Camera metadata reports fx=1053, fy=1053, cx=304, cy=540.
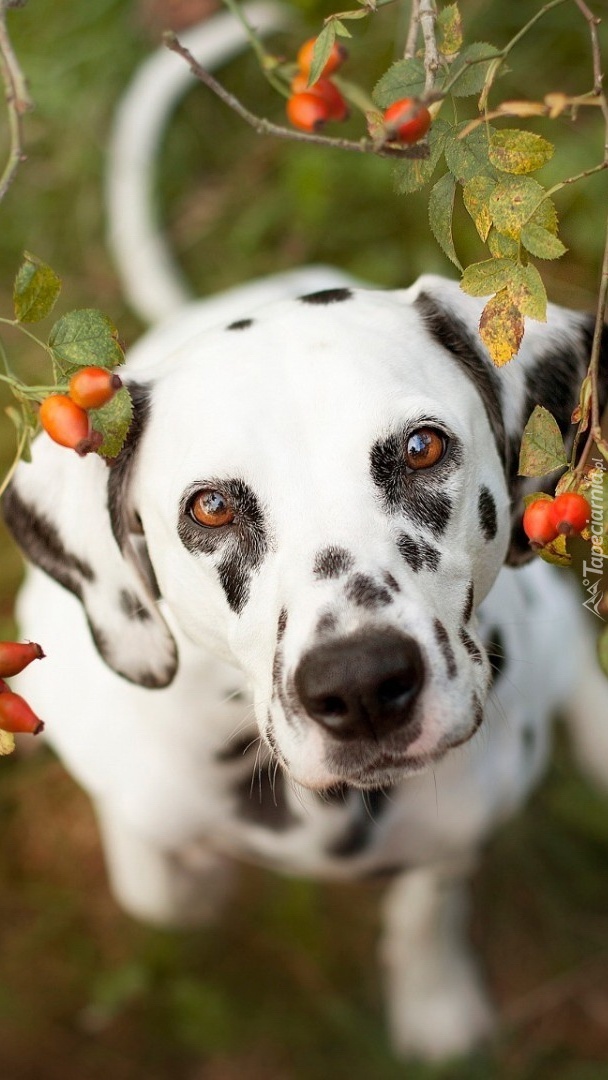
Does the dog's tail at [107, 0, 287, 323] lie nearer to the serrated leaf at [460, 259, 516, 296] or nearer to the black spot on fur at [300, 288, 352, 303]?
the black spot on fur at [300, 288, 352, 303]

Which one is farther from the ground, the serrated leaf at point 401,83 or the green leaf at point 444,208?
the serrated leaf at point 401,83

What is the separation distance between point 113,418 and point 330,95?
2.33 ft

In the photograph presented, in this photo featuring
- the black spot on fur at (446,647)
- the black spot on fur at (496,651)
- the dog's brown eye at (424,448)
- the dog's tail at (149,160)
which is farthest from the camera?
the dog's tail at (149,160)

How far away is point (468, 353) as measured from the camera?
1968 mm

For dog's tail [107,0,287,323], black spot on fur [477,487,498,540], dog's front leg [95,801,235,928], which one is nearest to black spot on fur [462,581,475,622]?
black spot on fur [477,487,498,540]

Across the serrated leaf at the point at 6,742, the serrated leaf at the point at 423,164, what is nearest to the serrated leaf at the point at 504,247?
the serrated leaf at the point at 423,164

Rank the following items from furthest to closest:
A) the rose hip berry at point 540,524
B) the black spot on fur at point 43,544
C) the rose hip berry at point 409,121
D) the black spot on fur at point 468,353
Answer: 1. the black spot on fur at point 43,544
2. the black spot on fur at point 468,353
3. the rose hip berry at point 540,524
4. the rose hip berry at point 409,121

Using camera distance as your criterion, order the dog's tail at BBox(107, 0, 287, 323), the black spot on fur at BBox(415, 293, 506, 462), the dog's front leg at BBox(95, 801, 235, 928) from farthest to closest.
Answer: the dog's tail at BBox(107, 0, 287, 323)
the dog's front leg at BBox(95, 801, 235, 928)
the black spot on fur at BBox(415, 293, 506, 462)

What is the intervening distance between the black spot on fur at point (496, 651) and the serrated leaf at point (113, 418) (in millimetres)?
1101

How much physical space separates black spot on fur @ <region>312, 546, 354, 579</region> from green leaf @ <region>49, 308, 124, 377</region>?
0.44 m

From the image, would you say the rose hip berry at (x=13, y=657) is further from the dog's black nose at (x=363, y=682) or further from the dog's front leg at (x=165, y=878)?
the dog's front leg at (x=165, y=878)

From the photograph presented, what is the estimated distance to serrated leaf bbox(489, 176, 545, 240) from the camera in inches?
60.1

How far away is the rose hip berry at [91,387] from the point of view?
5.10 ft

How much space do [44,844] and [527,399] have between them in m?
2.96
